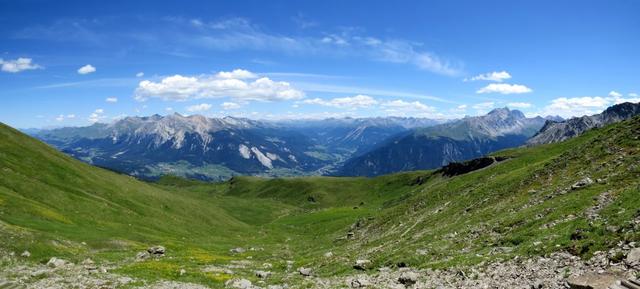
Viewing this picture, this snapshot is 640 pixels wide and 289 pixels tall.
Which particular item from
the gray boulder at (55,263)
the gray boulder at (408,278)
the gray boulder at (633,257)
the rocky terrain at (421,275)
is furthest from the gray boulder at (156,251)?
the gray boulder at (633,257)

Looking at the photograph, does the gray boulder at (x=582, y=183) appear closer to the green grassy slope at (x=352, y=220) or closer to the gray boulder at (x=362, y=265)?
the green grassy slope at (x=352, y=220)

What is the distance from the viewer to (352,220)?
352 feet

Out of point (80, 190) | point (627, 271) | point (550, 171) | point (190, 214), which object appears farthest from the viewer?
point (190, 214)

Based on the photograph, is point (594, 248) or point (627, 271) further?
point (594, 248)

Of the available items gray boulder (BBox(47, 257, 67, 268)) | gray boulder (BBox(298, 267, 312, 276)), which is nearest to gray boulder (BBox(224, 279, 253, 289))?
gray boulder (BBox(298, 267, 312, 276))

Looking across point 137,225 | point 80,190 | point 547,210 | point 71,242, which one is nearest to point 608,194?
point 547,210

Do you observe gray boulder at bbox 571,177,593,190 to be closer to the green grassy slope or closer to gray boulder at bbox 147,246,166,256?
the green grassy slope

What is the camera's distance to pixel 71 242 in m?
49.7

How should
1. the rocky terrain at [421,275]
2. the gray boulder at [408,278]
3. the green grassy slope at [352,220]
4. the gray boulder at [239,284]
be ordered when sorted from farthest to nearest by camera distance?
1. the gray boulder at [239,284]
2. the green grassy slope at [352,220]
3. the gray boulder at [408,278]
4. the rocky terrain at [421,275]

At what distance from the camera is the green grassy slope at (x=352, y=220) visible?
32500 millimetres

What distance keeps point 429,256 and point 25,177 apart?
75.4m

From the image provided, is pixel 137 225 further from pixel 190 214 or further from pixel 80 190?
pixel 190 214

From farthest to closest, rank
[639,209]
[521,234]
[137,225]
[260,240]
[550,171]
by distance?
[260,240] < [137,225] < [550,171] < [521,234] < [639,209]

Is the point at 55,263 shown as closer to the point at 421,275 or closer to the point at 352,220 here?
the point at 421,275
